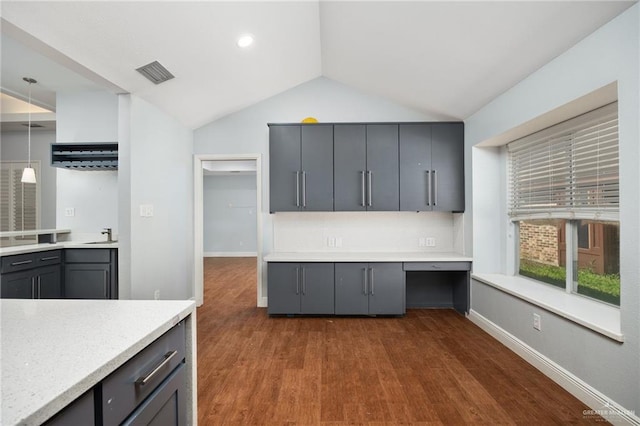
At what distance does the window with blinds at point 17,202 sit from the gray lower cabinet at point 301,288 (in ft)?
16.5

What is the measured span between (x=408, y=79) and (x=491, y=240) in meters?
2.09

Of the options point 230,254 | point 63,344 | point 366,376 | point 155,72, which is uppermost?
point 155,72

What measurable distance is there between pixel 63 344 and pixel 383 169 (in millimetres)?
3365

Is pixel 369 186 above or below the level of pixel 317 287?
above

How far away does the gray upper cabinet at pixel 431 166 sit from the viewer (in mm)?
3666

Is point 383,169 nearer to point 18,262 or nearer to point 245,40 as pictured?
point 245,40

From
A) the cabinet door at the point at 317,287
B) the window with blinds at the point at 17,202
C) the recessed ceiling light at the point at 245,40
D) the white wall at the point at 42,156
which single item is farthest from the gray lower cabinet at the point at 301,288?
the window with blinds at the point at 17,202

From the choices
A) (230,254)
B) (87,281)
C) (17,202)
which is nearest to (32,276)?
(87,281)

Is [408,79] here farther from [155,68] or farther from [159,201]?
[159,201]

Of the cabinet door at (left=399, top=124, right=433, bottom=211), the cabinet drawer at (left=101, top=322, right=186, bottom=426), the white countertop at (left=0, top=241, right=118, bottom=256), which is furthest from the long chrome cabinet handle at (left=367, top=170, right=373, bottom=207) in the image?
the white countertop at (left=0, top=241, right=118, bottom=256)

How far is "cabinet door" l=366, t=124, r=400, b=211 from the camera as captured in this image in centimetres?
368

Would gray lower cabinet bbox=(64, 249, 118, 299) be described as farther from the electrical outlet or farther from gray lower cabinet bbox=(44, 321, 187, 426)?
the electrical outlet

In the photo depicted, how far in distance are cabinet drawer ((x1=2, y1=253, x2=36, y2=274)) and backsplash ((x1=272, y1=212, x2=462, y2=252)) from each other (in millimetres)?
2534

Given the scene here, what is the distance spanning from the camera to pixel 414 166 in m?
3.68
